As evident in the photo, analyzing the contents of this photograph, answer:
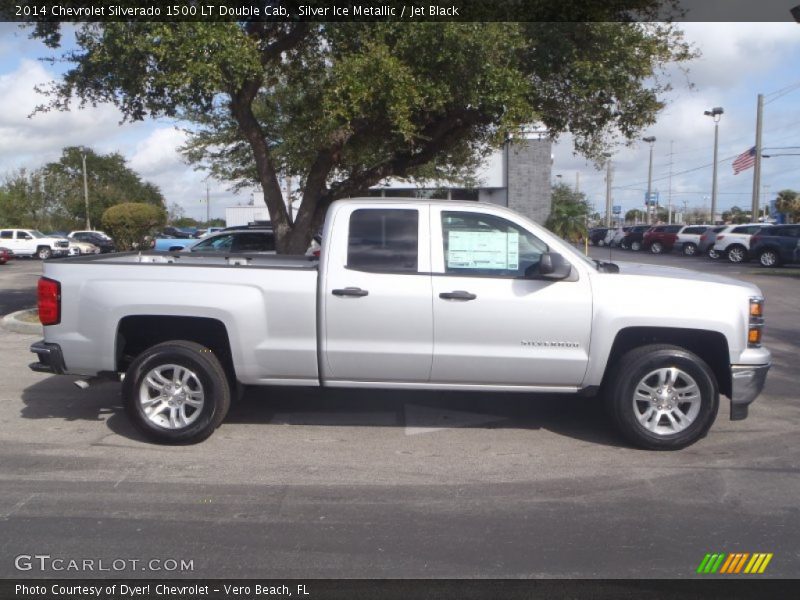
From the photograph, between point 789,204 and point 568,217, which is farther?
point 789,204

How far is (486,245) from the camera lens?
6652 millimetres

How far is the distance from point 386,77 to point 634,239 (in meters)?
37.6

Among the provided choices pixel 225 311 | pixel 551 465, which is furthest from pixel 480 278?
pixel 225 311

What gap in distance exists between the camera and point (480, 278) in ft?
21.3

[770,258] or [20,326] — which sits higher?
[770,258]

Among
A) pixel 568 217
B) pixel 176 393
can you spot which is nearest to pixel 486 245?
pixel 176 393

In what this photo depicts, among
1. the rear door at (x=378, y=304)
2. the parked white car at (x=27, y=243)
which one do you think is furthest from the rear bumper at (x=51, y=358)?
the parked white car at (x=27, y=243)

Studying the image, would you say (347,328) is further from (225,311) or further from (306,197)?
(306,197)

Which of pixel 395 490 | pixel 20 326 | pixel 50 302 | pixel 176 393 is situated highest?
pixel 50 302

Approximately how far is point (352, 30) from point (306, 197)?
9.41 ft

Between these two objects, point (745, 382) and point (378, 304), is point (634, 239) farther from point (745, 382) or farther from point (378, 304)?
point (378, 304)

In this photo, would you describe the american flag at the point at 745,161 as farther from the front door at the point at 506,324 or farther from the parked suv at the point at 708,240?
the front door at the point at 506,324

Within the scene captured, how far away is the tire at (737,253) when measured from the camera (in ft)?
103

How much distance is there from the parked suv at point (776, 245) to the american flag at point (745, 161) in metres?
9.56
